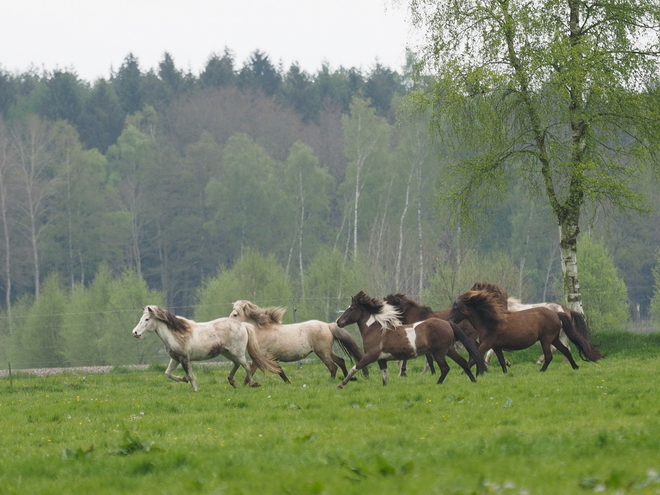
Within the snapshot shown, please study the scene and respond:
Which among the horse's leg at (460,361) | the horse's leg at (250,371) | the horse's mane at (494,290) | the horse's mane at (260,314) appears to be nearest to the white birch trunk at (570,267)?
the horse's mane at (494,290)

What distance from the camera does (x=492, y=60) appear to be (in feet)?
84.3

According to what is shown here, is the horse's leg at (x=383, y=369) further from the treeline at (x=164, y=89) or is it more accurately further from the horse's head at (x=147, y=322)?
the treeline at (x=164, y=89)

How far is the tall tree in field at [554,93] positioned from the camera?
2445 centimetres

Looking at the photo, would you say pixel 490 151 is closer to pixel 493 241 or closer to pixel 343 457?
pixel 343 457

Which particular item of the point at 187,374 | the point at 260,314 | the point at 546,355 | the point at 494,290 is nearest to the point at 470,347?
the point at 546,355

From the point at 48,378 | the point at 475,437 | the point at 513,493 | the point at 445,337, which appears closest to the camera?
the point at 513,493

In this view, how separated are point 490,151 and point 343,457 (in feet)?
58.5

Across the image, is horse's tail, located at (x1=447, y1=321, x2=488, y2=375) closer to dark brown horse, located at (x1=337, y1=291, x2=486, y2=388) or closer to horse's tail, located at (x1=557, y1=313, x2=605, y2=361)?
dark brown horse, located at (x1=337, y1=291, x2=486, y2=388)

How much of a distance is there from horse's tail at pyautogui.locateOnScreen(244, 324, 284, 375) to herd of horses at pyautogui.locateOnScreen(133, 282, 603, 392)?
0.8 inches

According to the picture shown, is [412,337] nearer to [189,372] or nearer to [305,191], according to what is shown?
[189,372]

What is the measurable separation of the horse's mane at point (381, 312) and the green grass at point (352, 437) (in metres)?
1.21

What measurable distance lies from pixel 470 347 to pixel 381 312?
171 centimetres

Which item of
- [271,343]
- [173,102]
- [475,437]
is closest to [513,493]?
[475,437]

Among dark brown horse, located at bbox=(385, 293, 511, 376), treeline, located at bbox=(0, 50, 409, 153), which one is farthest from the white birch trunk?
treeline, located at bbox=(0, 50, 409, 153)
